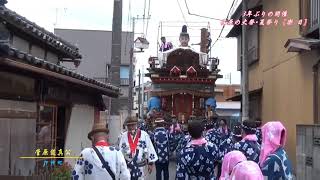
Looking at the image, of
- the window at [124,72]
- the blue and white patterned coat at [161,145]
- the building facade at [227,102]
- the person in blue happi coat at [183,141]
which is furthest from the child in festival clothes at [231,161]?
the window at [124,72]

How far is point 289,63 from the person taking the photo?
17.4m

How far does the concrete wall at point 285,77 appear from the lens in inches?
608

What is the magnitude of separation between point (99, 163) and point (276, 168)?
7.04ft

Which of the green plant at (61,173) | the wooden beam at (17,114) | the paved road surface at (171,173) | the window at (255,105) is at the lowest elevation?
the paved road surface at (171,173)

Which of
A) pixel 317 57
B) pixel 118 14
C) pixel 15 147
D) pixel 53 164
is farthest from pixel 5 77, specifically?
pixel 317 57

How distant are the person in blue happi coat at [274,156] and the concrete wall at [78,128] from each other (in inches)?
300

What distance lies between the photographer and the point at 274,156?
6.01 metres

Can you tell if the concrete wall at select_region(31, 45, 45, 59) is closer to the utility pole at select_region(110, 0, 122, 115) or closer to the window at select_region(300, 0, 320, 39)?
the utility pole at select_region(110, 0, 122, 115)

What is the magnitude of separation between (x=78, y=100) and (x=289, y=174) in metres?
8.66

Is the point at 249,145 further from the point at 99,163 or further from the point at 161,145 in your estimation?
the point at 161,145

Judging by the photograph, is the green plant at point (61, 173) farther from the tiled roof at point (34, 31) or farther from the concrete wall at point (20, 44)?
the concrete wall at point (20, 44)

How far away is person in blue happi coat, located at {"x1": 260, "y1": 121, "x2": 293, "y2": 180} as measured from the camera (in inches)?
234

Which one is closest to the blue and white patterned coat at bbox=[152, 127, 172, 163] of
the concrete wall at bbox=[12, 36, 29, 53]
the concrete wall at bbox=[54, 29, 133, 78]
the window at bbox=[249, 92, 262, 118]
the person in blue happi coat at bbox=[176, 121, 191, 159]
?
the person in blue happi coat at bbox=[176, 121, 191, 159]

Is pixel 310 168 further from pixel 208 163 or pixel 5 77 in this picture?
pixel 5 77
